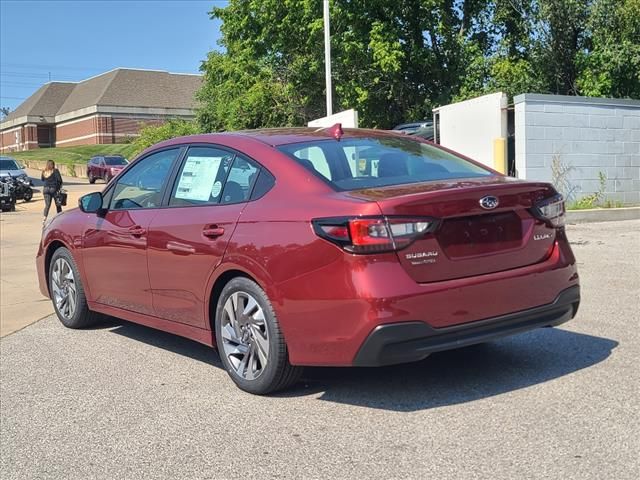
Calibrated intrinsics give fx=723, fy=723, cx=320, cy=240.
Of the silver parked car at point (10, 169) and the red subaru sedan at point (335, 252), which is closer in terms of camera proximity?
the red subaru sedan at point (335, 252)

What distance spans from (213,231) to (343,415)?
145 cm

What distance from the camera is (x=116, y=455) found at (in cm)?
378

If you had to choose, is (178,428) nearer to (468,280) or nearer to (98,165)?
(468,280)

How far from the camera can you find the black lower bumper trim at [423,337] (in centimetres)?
385

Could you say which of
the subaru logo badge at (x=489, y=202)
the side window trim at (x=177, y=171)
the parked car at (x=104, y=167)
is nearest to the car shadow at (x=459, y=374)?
the subaru logo badge at (x=489, y=202)

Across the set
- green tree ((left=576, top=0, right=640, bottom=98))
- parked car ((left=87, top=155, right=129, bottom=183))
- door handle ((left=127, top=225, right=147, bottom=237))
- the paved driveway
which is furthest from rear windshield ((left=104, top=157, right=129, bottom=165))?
door handle ((left=127, top=225, right=147, bottom=237))

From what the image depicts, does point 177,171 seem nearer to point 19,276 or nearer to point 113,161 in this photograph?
point 19,276

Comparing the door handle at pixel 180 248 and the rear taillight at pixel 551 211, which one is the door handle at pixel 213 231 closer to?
the door handle at pixel 180 248

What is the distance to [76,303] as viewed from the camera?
258 inches

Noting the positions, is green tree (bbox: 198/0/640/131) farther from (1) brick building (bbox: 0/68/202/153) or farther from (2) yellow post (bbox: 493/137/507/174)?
(1) brick building (bbox: 0/68/202/153)

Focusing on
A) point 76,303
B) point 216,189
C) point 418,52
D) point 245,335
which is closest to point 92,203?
point 76,303

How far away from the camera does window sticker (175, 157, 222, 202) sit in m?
5.05

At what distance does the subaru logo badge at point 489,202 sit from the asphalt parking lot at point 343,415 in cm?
114

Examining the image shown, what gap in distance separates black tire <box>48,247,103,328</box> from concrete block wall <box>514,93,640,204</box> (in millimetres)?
9650
